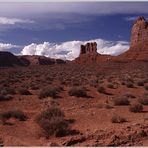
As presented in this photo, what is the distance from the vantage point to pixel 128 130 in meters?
12.2

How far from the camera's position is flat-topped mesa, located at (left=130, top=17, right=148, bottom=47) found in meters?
110

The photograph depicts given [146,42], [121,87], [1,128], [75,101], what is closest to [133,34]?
[146,42]

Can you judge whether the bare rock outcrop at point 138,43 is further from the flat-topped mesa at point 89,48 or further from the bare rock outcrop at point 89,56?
the flat-topped mesa at point 89,48

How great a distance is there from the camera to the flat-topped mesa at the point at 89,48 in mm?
120037

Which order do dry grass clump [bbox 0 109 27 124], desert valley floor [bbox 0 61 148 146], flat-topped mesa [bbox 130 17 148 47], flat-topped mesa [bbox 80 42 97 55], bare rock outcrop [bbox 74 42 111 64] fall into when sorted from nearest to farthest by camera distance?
A: desert valley floor [bbox 0 61 148 146], dry grass clump [bbox 0 109 27 124], bare rock outcrop [bbox 74 42 111 64], flat-topped mesa [bbox 130 17 148 47], flat-topped mesa [bbox 80 42 97 55]

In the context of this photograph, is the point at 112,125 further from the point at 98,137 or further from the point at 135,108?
the point at 135,108

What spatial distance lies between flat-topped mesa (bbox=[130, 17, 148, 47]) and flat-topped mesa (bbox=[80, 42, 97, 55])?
41.1ft

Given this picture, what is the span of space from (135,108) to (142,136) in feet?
15.9

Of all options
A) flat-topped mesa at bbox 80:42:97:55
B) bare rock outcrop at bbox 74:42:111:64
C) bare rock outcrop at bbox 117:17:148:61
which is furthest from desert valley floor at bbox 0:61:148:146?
flat-topped mesa at bbox 80:42:97:55

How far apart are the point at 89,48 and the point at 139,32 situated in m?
18.9

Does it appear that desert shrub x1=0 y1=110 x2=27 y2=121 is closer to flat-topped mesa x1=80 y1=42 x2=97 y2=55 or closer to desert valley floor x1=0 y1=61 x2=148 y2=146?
desert valley floor x1=0 y1=61 x2=148 y2=146

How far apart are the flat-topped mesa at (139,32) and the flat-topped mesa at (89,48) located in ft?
41.1

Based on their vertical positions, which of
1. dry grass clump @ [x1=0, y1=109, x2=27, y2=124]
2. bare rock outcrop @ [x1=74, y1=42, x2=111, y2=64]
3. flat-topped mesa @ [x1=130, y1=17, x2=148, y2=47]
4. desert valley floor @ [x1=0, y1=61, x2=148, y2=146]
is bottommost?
desert valley floor @ [x1=0, y1=61, x2=148, y2=146]

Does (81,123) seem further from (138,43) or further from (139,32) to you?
(139,32)
